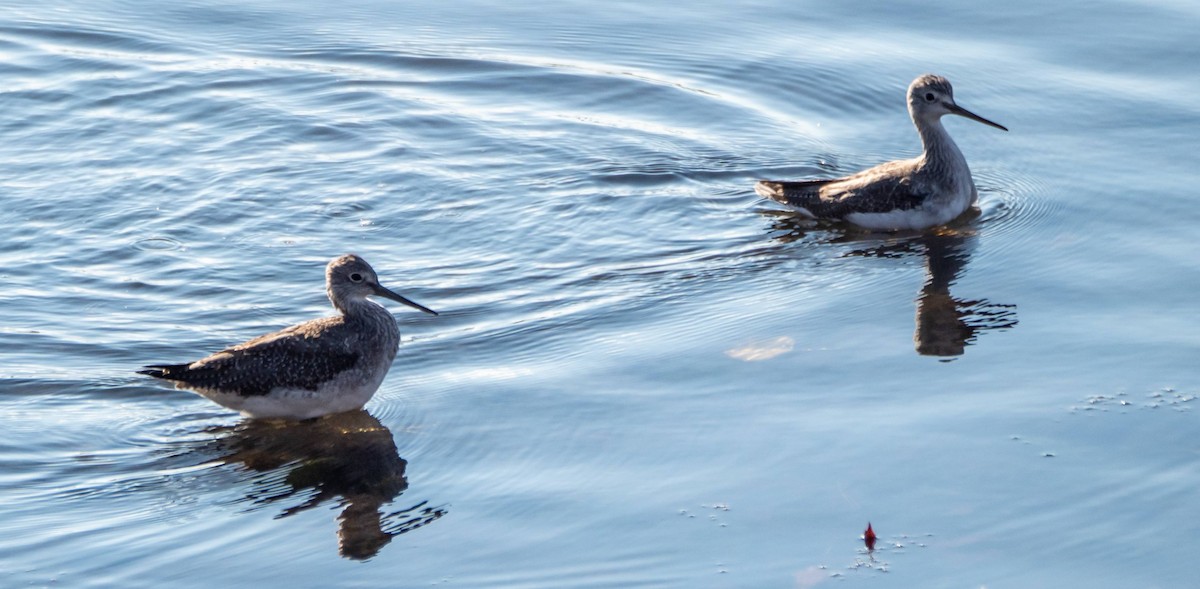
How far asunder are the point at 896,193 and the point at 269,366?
5.50 metres

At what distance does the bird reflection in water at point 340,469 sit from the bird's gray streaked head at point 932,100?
5924 millimetres

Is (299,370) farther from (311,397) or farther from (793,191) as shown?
(793,191)

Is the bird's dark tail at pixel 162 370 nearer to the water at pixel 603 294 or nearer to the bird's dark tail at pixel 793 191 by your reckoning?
the water at pixel 603 294

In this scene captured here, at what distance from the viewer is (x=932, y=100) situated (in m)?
13.2

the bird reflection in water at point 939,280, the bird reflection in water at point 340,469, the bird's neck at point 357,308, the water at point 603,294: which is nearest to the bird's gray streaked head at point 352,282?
the bird's neck at point 357,308

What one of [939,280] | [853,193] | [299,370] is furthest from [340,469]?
[853,193]

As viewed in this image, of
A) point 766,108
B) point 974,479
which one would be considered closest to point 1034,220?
point 766,108

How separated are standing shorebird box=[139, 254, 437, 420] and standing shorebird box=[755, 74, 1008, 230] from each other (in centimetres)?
404

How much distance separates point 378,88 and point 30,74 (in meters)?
3.58

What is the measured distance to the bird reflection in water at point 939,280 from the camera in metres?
10.3

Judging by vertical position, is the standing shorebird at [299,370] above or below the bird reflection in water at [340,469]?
above

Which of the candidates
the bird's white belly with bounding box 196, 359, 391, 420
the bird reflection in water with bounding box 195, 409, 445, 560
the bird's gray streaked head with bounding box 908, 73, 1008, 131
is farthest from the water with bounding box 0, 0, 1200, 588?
the bird's gray streaked head with bounding box 908, 73, 1008, 131

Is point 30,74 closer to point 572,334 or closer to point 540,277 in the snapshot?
point 540,277

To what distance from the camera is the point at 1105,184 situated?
1262cm
